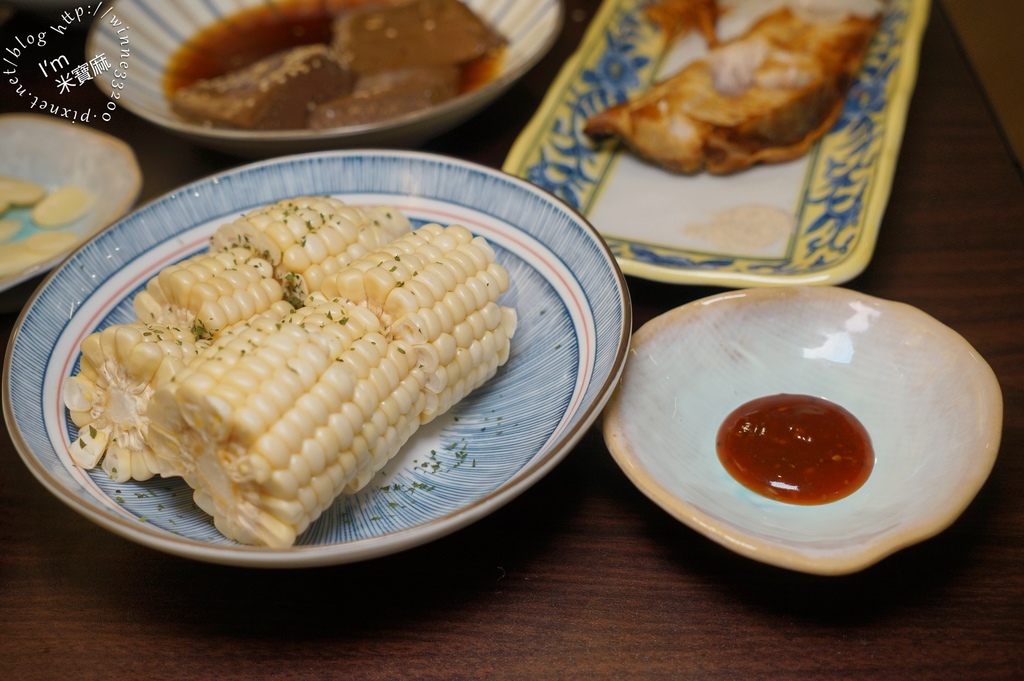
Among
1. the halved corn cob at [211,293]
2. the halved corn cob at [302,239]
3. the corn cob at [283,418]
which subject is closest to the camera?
the corn cob at [283,418]

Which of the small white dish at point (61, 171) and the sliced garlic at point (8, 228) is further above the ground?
the small white dish at point (61, 171)

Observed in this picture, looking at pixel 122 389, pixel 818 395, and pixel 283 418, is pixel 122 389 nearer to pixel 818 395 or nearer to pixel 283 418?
pixel 283 418

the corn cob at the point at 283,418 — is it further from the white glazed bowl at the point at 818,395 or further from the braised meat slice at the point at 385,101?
the braised meat slice at the point at 385,101

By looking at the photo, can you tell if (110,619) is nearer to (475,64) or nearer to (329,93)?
(329,93)

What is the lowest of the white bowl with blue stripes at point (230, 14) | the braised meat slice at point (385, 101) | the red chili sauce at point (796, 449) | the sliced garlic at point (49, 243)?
the red chili sauce at point (796, 449)

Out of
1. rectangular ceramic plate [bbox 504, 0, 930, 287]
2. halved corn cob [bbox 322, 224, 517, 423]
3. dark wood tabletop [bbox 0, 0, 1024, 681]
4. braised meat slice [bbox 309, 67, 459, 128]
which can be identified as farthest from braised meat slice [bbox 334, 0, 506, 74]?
dark wood tabletop [bbox 0, 0, 1024, 681]

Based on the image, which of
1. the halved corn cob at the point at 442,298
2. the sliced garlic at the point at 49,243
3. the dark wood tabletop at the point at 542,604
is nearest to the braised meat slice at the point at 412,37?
the sliced garlic at the point at 49,243
